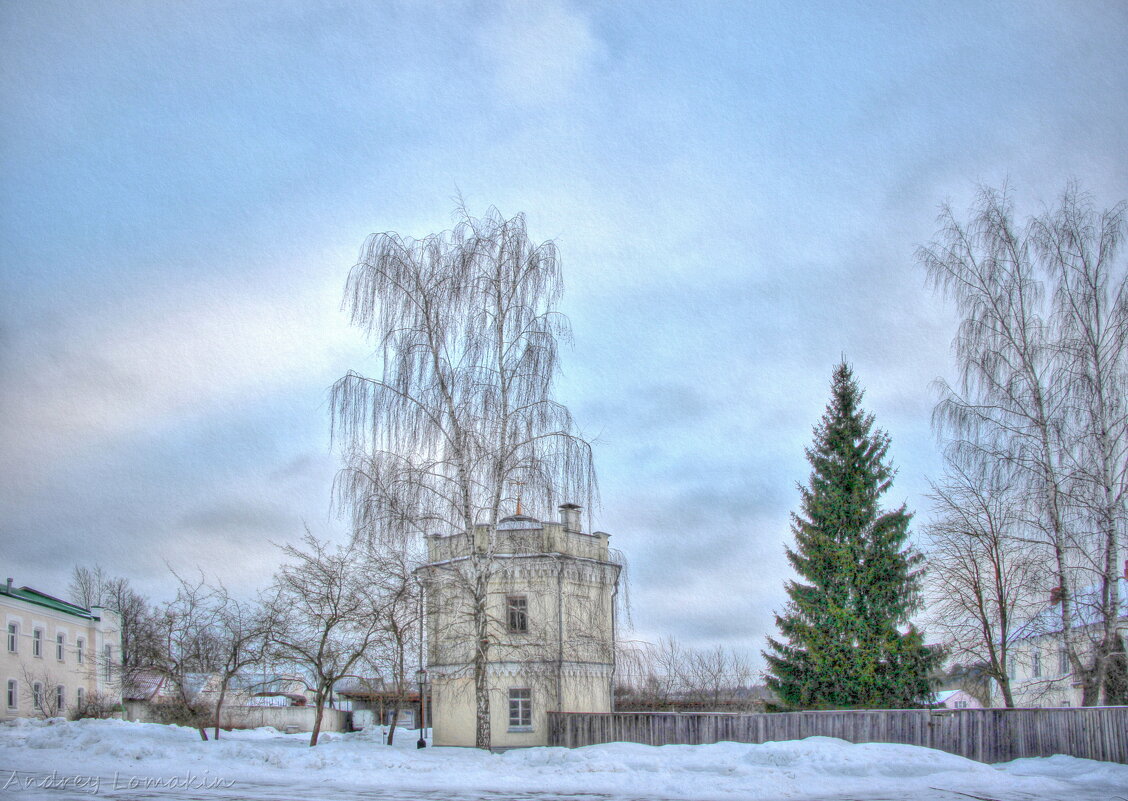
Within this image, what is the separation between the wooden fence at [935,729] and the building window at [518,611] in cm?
806

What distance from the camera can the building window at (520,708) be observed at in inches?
1289

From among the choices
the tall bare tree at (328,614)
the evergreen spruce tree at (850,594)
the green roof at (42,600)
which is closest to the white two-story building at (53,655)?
the green roof at (42,600)

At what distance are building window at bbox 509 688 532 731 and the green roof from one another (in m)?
22.1

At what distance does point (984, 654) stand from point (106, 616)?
43102mm

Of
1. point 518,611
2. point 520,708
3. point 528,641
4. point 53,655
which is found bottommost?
point 520,708

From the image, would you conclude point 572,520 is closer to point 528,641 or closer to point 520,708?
point 528,641

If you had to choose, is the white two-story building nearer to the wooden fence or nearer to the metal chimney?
the metal chimney

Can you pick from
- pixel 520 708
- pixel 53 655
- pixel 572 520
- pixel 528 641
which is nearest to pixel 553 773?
pixel 528 641

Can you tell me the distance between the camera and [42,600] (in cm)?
4644

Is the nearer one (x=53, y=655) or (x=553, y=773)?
(x=553, y=773)

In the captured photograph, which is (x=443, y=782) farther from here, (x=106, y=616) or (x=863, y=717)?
(x=106, y=616)

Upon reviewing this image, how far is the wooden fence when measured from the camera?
2189 centimetres

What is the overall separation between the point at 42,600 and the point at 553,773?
118 feet

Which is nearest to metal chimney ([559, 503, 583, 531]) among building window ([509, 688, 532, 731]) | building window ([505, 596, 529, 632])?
building window ([505, 596, 529, 632])
